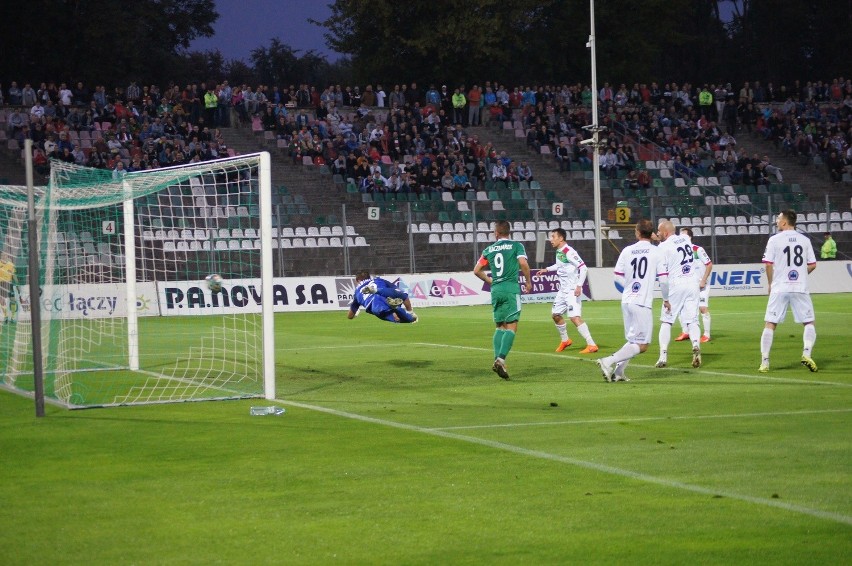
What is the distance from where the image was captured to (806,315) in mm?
15961

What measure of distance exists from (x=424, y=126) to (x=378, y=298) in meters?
27.0

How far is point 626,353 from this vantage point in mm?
14922

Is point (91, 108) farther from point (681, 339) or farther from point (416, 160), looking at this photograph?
point (681, 339)

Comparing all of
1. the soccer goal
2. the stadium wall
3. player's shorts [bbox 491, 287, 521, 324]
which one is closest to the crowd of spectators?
the stadium wall

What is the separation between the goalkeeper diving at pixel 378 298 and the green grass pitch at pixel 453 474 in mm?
3469

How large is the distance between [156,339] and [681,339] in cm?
1083

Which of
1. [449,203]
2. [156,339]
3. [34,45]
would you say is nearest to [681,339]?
[156,339]

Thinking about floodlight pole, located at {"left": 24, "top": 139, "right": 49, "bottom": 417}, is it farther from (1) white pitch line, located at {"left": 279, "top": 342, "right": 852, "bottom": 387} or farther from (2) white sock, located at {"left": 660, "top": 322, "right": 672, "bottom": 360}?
(2) white sock, located at {"left": 660, "top": 322, "right": 672, "bottom": 360}

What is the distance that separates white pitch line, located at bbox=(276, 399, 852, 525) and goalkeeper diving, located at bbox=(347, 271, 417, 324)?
22.7 ft

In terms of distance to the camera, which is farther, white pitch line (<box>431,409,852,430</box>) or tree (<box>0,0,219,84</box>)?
tree (<box>0,0,219,84</box>)

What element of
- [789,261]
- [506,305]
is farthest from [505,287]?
[789,261]

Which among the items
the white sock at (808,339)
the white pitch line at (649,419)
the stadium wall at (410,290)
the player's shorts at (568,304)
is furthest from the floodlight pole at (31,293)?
the stadium wall at (410,290)

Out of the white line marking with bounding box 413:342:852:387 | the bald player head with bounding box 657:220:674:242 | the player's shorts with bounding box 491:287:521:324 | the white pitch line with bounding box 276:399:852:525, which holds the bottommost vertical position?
the white pitch line with bounding box 276:399:852:525

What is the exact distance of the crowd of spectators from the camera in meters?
40.7
